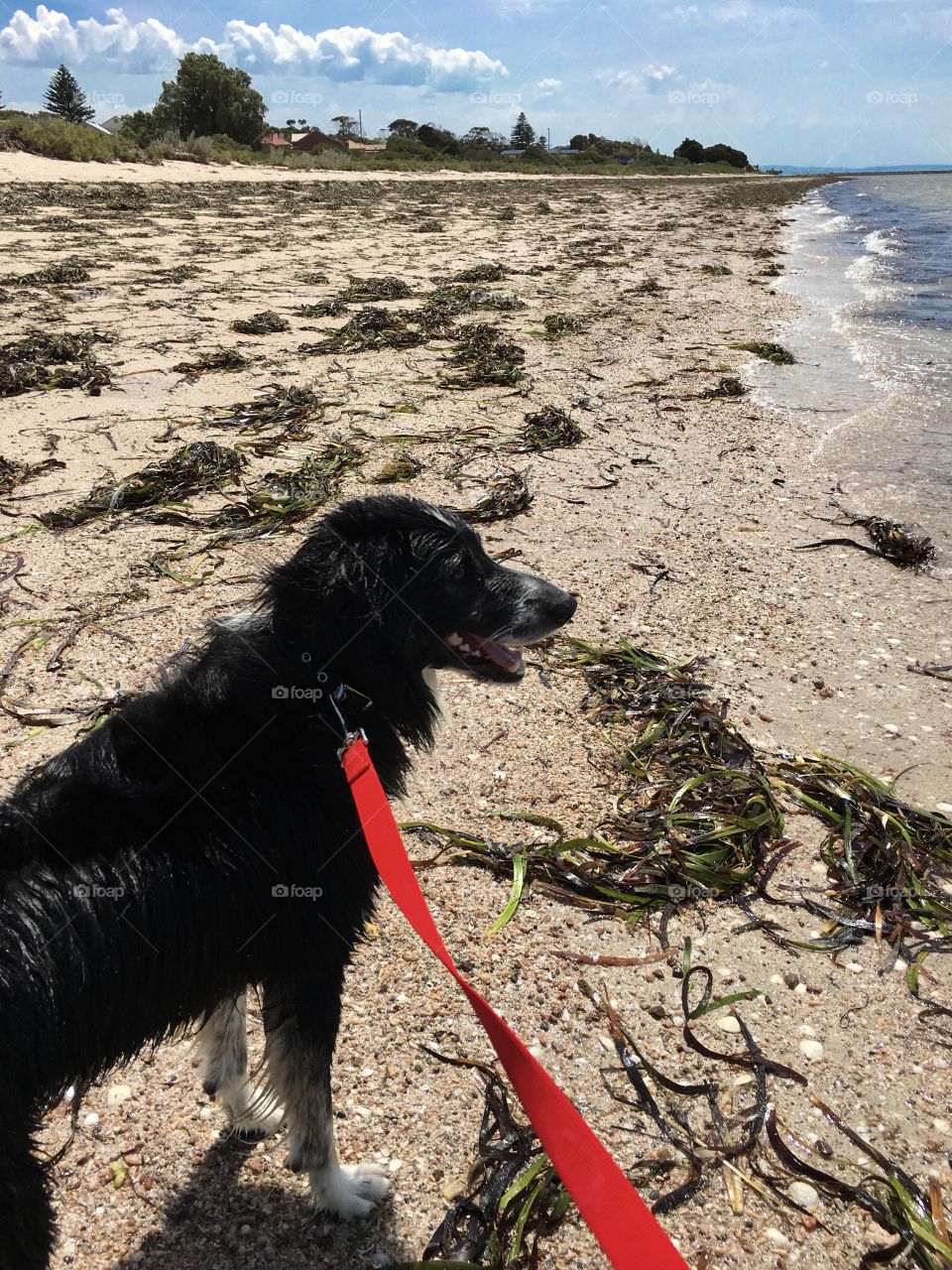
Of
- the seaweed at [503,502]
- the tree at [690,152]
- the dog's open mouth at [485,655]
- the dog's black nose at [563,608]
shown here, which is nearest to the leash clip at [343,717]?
the dog's open mouth at [485,655]

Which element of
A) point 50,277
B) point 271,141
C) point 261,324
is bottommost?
point 261,324

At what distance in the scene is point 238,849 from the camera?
189 centimetres

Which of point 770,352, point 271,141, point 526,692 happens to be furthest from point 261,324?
point 271,141

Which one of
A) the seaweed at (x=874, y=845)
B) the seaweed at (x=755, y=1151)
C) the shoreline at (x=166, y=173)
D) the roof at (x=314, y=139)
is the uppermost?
the roof at (x=314, y=139)

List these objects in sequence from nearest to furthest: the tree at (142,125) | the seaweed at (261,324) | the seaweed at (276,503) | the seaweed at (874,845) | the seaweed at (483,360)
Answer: the seaweed at (874,845), the seaweed at (276,503), the seaweed at (483,360), the seaweed at (261,324), the tree at (142,125)

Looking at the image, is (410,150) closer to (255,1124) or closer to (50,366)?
(50,366)

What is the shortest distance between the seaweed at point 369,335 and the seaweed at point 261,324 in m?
0.71

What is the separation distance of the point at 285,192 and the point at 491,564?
107ft

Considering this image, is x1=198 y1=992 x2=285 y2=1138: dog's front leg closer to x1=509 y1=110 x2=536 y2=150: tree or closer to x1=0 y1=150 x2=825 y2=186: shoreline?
x1=0 y1=150 x2=825 y2=186: shoreline

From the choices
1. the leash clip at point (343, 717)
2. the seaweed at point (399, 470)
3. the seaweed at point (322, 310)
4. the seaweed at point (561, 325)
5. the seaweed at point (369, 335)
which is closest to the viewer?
the leash clip at point (343, 717)

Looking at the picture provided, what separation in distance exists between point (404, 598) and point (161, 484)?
173 inches

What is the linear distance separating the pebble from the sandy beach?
41 millimetres

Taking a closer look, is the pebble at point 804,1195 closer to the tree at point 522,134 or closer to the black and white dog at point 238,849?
the black and white dog at point 238,849

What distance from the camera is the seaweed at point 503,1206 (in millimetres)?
2074
